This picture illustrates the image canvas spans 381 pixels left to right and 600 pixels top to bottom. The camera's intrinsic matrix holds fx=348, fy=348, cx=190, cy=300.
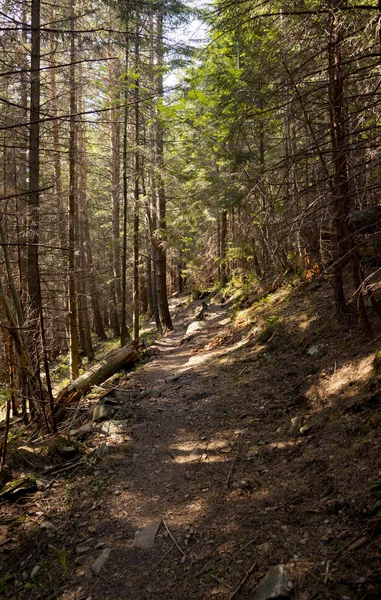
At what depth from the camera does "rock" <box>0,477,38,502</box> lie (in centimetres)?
498

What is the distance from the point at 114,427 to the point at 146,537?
281 centimetres

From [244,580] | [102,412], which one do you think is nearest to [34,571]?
[244,580]

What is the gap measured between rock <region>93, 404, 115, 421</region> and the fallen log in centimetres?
79

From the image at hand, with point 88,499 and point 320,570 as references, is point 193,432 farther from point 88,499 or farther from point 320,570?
point 320,570

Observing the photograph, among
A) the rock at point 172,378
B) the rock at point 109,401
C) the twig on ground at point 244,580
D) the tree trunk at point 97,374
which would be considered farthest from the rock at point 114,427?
the twig on ground at point 244,580

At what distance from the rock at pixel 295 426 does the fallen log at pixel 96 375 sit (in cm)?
440

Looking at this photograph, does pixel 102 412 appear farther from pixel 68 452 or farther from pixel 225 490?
pixel 225 490

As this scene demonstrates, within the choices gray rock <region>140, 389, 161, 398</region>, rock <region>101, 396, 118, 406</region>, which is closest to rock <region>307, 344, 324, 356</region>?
gray rock <region>140, 389, 161, 398</region>

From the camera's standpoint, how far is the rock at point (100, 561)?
3.54m

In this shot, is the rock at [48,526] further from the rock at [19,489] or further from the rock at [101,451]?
the rock at [101,451]

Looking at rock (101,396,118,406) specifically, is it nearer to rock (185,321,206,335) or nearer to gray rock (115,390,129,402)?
gray rock (115,390,129,402)

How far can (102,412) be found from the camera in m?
7.00

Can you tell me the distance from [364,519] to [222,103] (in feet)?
33.0

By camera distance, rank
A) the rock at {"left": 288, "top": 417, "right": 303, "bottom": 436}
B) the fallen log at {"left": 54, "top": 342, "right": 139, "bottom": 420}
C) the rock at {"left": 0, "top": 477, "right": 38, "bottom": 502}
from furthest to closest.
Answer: the fallen log at {"left": 54, "top": 342, "right": 139, "bottom": 420} < the rock at {"left": 0, "top": 477, "right": 38, "bottom": 502} < the rock at {"left": 288, "top": 417, "right": 303, "bottom": 436}
